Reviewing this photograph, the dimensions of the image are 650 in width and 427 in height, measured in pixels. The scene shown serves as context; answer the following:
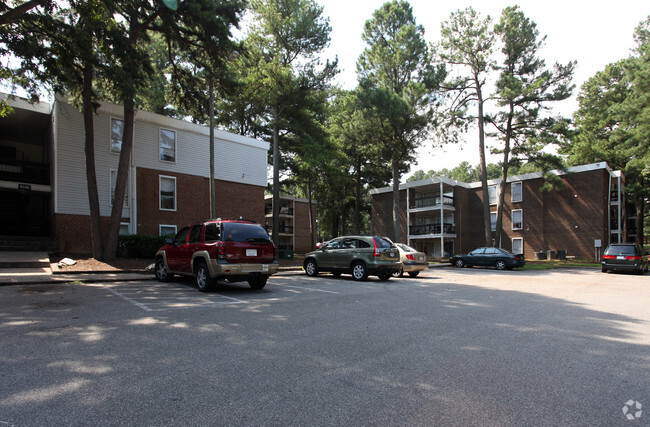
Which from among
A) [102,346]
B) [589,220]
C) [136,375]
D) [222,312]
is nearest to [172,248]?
[222,312]

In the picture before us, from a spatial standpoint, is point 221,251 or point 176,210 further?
point 176,210

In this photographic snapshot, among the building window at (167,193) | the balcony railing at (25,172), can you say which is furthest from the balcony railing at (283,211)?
the balcony railing at (25,172)

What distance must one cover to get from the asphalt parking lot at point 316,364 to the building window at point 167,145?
49.6ft

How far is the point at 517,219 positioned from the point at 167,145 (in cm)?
3298

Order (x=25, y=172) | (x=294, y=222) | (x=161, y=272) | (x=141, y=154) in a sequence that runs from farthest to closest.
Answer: (x=294, y=222)
(x=141, y=154)
(x=25, y=172)
(x=161, y=272)

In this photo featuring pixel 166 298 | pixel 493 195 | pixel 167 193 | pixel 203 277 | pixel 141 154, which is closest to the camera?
pixel 166 298

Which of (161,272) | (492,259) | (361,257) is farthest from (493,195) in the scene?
(161,272)

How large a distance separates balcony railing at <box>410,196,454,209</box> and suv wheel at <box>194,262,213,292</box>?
31.2 m

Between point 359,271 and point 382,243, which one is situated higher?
point 382,243

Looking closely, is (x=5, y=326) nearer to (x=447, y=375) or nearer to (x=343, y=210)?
(x=447, y=375)

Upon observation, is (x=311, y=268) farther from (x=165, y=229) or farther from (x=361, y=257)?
(x=165, y=229)

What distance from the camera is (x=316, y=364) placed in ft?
13.9

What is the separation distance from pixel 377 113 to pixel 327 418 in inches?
1031

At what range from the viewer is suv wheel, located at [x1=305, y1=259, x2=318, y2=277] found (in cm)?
1542
